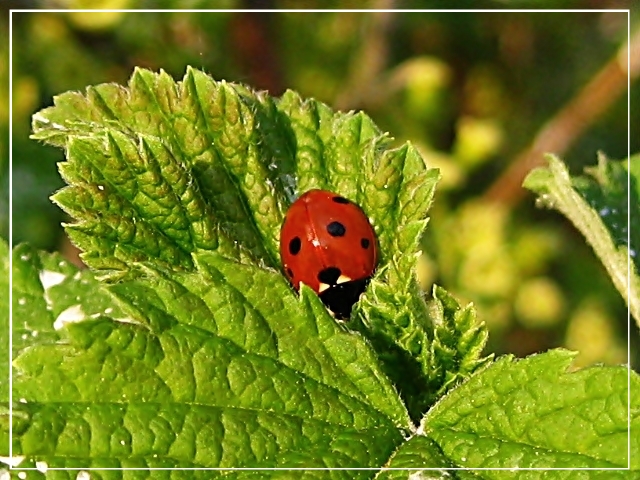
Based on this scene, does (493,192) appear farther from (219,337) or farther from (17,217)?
(219,337)

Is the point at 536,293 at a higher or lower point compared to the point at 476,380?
higher

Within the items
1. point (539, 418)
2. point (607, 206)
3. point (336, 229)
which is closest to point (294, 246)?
point (336, 229)

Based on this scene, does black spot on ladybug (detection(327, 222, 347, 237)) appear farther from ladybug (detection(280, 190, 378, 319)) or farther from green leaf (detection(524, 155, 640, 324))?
green leaf (detection(524, 155, 640, 324))

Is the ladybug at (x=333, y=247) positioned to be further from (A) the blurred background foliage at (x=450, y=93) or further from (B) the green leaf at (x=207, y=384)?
(A) the blurred background foliage at (x=450, y=93)

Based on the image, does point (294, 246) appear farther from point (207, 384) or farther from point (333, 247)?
point (207, 384)

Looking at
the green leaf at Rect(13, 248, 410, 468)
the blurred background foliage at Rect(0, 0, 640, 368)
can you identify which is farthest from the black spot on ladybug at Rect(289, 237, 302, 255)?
the blurred background foliage at Rect(0, 0, 640, 368)

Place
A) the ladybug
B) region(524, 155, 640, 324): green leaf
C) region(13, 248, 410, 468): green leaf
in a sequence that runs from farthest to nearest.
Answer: the ladybug, region(524, 155, 640, 324): green leaf, region(13, 248, 410, 468): green leaf

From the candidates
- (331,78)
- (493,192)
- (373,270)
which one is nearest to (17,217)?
(331,78)
